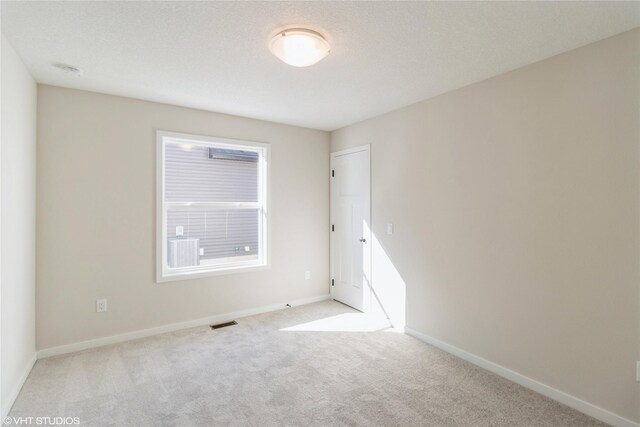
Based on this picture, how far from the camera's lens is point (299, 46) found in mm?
2039

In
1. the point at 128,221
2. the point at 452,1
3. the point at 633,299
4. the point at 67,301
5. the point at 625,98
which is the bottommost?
the point at 67,301

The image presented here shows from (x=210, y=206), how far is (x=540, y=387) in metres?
3.57

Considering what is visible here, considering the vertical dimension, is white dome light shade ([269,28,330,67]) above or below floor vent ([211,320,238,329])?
above

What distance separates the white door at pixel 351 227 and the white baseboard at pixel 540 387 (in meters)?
1.17

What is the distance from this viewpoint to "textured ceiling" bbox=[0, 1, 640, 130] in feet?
5.94

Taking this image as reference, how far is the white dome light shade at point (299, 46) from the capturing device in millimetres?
1996

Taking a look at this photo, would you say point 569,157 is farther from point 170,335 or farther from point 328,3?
point 170,335

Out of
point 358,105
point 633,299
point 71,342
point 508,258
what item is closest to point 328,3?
point 358,105

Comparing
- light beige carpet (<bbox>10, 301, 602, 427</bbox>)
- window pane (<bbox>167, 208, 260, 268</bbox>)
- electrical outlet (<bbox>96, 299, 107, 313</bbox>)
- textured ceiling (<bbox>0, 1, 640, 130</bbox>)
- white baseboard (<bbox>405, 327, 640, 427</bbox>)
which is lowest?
light beige carpet (<bbox>10, 301, 602, 427</bbox>)

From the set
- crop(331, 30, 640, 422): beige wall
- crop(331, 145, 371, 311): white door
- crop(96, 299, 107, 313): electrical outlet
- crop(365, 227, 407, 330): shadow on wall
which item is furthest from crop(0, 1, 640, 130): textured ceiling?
crop(96, 299, 107, 313): electrical outlet

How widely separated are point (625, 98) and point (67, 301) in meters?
4.62

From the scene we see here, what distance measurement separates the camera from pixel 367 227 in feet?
13.3

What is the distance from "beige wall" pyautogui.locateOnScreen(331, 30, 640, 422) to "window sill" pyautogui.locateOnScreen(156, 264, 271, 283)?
73.9 inches

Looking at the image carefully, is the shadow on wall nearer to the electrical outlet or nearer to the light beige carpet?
the light beige carpet
